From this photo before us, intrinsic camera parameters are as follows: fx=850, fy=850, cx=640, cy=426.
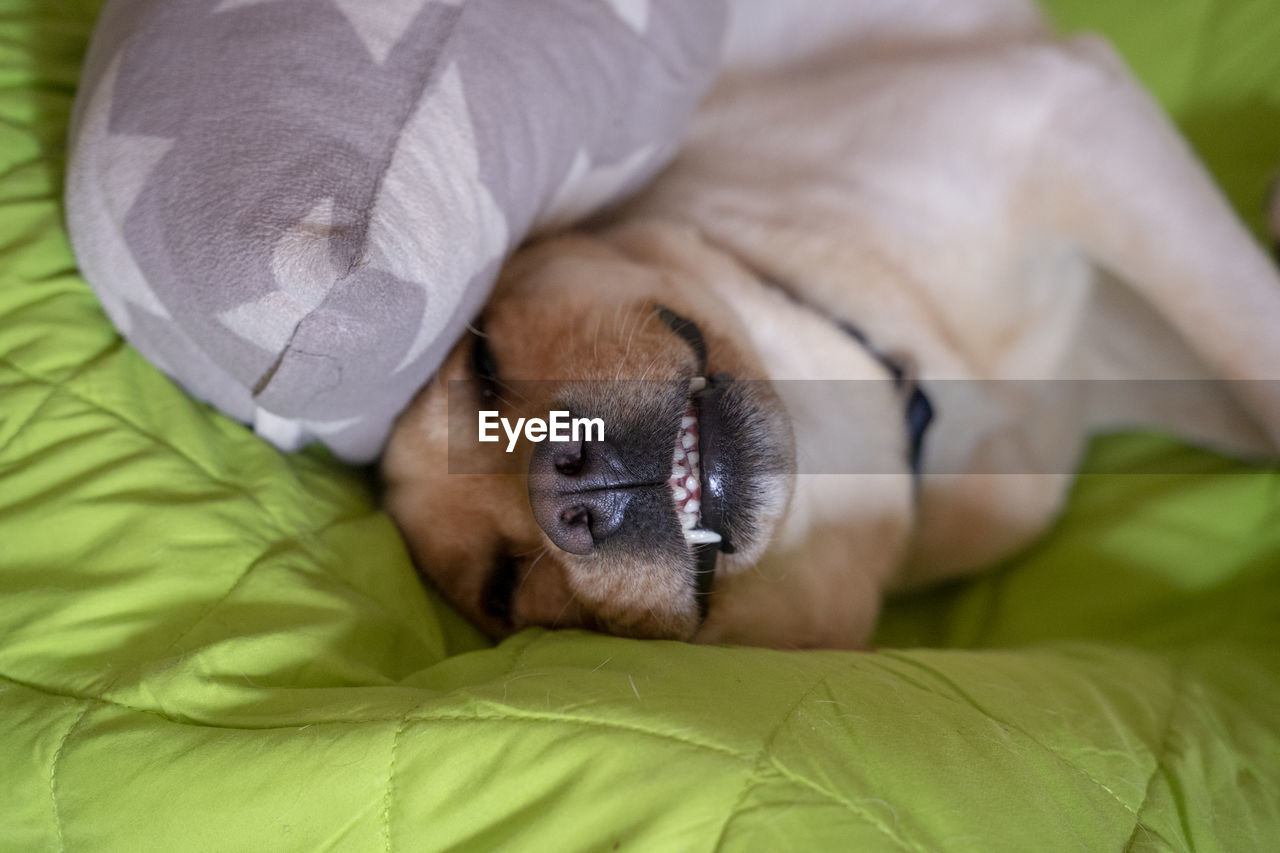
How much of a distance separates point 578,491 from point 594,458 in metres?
0.05

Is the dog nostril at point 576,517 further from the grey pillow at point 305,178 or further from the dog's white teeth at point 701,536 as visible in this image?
the grey pillow at point 305,178

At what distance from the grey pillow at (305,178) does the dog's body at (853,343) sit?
0.25 m

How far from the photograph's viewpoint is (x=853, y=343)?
1517 millimetres

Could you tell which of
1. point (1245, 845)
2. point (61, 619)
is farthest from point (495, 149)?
point (1245, 845)

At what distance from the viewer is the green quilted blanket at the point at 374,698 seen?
2.56 ft

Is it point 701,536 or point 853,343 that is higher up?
point 853,343

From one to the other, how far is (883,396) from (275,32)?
1091mm

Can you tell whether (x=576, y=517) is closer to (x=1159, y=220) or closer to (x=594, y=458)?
(x=594, y=458)

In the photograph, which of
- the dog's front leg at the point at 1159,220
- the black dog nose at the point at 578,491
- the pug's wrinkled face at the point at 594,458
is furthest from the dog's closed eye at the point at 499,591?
the dog's front leg at the point at 1159,220

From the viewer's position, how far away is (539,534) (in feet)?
4.11

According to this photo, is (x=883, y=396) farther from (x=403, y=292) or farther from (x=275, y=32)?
(x=275, y=32)

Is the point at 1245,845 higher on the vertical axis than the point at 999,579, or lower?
higher

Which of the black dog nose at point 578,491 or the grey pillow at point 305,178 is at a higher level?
the grey pillow at point 305,178

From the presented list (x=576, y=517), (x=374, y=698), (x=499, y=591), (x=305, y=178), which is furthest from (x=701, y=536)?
(x=305, y=178)
